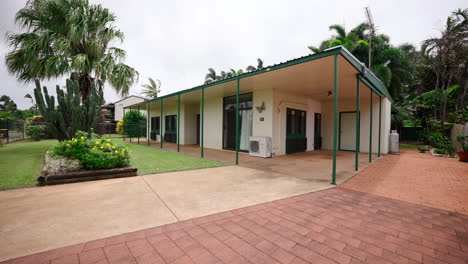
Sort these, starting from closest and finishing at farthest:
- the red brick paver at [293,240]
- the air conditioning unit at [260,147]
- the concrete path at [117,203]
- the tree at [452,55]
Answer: the red brick paver at [293,240] → the concrete path at [117,203] → the air conditioning unit at [260,147] → the tree at [452,55]

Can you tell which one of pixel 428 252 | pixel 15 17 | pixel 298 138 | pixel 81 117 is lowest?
pixel 428 252

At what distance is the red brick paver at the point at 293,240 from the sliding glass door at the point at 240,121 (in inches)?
248

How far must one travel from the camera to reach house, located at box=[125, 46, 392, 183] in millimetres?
6008

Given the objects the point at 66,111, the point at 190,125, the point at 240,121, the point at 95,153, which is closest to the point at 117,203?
the point at 95,153

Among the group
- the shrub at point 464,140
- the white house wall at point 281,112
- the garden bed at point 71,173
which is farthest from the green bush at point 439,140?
the garden bed at point 71,173

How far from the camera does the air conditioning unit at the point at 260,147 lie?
7.56 metres

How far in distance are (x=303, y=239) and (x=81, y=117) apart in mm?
7483

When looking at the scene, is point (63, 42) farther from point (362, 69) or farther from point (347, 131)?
point (347, 131)

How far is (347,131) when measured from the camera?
403 inches

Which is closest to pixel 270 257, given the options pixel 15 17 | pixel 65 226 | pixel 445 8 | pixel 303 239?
pixel 303 239

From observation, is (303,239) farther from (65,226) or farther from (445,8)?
(445,8)

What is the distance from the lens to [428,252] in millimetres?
1835

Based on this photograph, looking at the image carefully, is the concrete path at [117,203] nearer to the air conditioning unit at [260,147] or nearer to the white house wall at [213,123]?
the air conditioning unit at [260,147]

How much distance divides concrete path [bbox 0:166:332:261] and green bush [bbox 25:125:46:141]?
12392 mm
